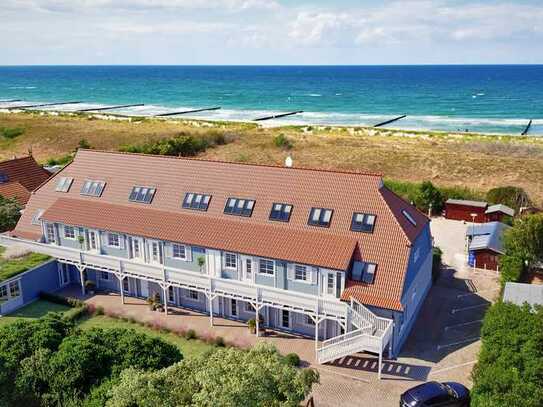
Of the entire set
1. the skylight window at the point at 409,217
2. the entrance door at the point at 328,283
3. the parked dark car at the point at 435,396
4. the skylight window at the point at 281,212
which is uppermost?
the skylight window at the point at 281,212

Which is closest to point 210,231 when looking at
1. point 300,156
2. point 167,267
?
point 167,267

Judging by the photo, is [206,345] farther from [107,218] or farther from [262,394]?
[262,394]

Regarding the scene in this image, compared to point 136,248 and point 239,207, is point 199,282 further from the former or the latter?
point 136,248

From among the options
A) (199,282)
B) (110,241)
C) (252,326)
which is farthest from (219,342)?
(110,241)

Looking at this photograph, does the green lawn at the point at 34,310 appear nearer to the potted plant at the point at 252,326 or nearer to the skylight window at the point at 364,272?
the potted plant at the point at 252,326

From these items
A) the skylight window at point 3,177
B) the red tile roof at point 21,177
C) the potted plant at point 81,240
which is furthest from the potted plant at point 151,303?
the skylight window at point 3,177
